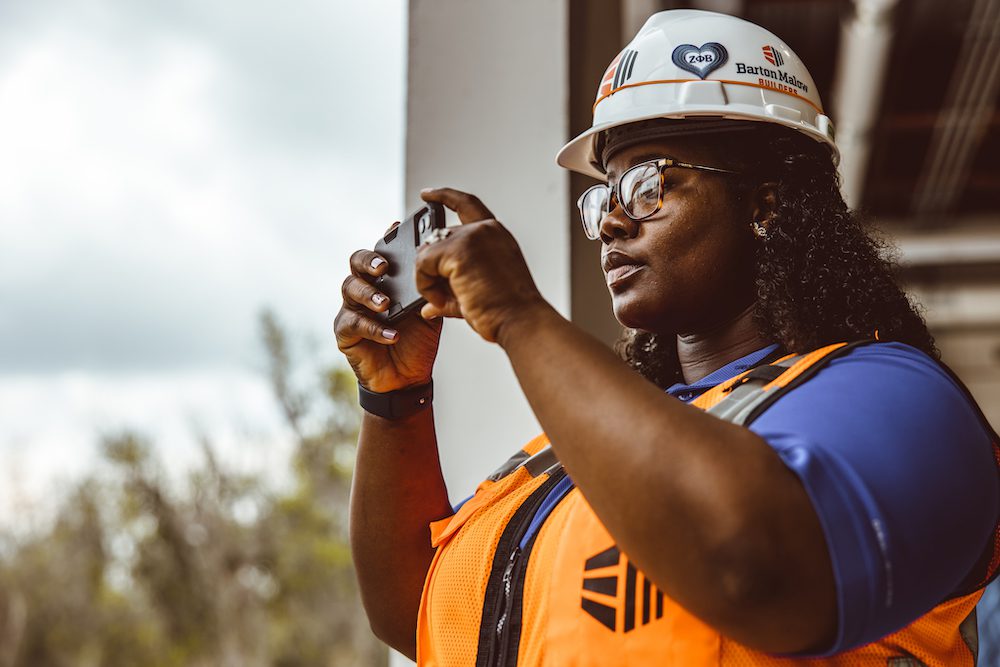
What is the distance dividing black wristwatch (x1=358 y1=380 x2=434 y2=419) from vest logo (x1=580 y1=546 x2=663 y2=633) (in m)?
0.63

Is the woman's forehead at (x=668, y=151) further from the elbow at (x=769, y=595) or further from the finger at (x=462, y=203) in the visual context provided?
the elbow at (x=769, y=595)

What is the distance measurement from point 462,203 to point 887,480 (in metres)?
0.61

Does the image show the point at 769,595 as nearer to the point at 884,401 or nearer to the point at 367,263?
the point at 884,401

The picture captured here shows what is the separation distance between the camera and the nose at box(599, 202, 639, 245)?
1.53 metres

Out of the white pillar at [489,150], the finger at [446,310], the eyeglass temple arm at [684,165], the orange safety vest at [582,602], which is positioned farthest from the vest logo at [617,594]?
the white pillar at [489,150]

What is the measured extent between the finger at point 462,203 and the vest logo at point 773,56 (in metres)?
0.73

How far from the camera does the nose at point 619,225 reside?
1.53m

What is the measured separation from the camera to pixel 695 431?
38.0 inches

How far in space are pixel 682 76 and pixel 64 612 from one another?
2833 centimetres

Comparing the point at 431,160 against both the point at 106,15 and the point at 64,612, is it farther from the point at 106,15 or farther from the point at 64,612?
the point at 64,612

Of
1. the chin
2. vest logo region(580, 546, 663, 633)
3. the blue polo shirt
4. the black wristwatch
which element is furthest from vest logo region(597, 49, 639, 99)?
vest logo region(580, 546, 663, 633)

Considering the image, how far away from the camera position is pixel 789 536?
0.94 meters

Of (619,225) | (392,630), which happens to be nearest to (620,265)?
(619,225)

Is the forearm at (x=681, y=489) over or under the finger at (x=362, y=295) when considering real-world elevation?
under
